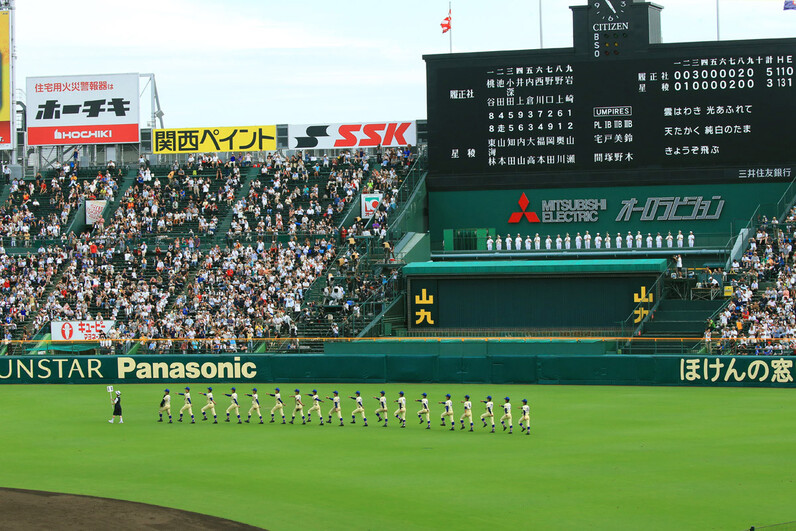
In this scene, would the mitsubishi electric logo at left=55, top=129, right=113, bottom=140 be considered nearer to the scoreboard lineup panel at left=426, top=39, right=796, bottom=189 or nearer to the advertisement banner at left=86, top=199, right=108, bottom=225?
the advertisement banner at left=86, top=199, right=108, bottom=225

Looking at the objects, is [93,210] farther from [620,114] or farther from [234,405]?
[234,405]

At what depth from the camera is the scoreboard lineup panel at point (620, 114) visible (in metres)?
48.2

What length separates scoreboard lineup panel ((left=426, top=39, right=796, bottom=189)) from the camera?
158ft

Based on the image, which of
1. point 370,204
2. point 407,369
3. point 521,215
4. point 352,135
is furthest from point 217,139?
point 407,369

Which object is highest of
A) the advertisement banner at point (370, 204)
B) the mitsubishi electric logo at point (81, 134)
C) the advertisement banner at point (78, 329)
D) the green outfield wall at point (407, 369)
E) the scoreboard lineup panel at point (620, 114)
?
the mitsubishi electric logo at point (81, 134)

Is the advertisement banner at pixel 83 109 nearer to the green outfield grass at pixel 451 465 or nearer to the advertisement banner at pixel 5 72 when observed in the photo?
the advertisement banner at pixel 5 72

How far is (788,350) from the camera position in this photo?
39031 mm

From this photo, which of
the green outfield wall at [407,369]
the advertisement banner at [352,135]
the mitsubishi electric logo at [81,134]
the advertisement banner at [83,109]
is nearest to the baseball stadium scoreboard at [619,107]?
the advertisement banner at [352,135]

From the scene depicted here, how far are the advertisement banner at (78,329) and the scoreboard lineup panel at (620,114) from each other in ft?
58.4

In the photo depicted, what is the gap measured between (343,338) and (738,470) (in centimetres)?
2435

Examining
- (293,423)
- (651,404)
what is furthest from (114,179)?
(651,404)

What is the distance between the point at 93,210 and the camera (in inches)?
2325

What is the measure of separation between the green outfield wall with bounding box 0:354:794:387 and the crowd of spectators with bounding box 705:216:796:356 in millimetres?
1313

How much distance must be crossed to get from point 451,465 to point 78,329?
29661 mm
